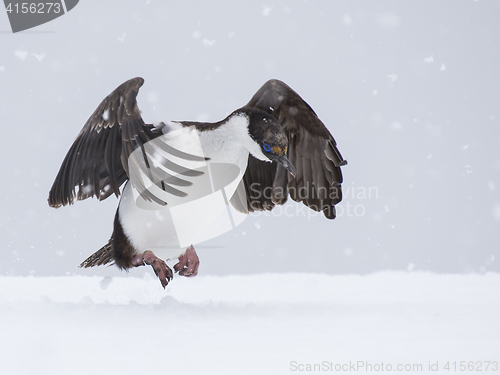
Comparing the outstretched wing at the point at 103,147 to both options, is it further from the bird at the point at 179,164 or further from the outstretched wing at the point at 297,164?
the outstretched wing at the point at 297,164

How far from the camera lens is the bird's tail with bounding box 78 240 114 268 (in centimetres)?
404

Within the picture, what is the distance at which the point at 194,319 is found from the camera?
311 cm

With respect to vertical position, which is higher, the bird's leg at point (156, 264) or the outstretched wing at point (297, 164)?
the outstretched wing at point (297, 164)

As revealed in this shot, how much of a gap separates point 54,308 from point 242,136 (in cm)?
179

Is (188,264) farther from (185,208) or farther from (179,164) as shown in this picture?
(179,164)

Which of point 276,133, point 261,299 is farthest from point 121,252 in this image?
point 276,133

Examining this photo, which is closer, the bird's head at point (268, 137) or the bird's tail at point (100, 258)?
the bird's head at point (268, 137)

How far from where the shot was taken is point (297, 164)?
12.6 feet

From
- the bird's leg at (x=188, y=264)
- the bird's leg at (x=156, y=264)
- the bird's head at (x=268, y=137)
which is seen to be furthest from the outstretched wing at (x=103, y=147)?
the bird's leg at (x=188, y=264)

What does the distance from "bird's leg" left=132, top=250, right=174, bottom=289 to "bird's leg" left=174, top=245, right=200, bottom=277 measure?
46 centimetres

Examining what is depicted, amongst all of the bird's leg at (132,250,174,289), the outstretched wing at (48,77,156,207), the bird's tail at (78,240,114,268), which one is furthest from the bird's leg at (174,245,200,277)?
the outstretched wing at (48,77,156,207)

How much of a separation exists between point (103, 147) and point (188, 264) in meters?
1.31

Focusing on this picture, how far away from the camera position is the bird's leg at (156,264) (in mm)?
3264

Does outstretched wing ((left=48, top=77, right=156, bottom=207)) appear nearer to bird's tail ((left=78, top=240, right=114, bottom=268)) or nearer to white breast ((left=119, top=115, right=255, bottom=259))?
white breast ((left=119, top=115, right=255, bottom=259))
